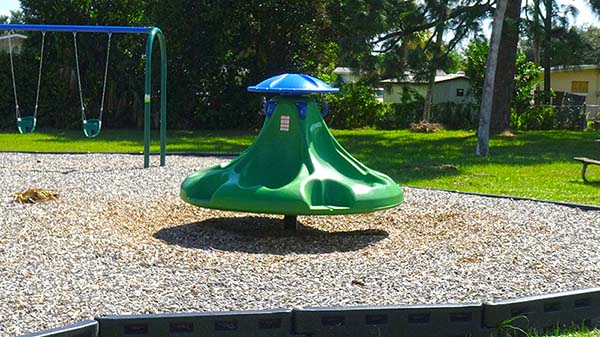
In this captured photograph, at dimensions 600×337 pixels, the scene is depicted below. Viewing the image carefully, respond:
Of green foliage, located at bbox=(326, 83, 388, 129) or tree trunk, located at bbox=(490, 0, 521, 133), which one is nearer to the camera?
tree trunk, located at bbox=(490, 0, 521, 133)

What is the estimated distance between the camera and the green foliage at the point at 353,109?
2750cm

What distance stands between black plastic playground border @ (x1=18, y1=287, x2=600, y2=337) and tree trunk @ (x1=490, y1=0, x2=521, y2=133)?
1711 centimetres

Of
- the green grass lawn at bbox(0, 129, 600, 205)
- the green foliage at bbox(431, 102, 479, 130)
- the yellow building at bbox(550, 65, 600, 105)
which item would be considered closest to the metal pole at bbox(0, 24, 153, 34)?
the green grass lawn at bbox(0, 129, 600, 205)

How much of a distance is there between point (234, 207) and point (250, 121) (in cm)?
1830

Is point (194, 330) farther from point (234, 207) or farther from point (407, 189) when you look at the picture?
point (407, 189)

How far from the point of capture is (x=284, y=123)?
849 cm

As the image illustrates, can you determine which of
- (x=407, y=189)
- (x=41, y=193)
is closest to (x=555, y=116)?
(x=407, y=189)

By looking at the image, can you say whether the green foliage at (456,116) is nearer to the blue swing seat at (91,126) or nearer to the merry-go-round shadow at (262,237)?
the blue swing seat at (91,126)

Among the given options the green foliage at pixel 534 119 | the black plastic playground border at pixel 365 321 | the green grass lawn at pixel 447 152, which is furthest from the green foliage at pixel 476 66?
the black plastic playground border at pixel 365 321

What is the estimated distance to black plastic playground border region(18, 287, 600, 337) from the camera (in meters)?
4.89

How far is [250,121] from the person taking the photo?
26016mm

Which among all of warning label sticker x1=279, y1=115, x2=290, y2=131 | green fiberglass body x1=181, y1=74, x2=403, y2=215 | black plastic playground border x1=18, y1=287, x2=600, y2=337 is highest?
warning label sticker x1=279, y1=115, x2=290, y2=131

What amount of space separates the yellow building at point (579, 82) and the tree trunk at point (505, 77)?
15542 mm

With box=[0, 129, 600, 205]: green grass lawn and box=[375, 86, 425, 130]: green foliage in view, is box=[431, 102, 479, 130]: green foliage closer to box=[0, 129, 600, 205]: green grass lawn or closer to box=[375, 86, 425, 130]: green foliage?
box=[375, 86, 425, 130]: green foliage
